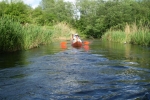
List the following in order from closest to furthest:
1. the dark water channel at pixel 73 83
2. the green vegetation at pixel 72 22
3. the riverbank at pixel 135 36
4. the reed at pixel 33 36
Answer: the dark water channel at pixel 73 83, the green vegetation at pixel 72 22, the reed at pixel 33 36, the riverbank at pixel 135 36

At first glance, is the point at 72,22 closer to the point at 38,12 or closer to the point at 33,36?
the point at 38,12

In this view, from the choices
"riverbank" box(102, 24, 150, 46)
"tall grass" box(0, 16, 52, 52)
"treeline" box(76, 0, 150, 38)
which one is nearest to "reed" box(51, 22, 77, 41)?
"treeline" box(76, 0, 150, 38)

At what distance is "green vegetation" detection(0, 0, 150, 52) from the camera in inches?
615

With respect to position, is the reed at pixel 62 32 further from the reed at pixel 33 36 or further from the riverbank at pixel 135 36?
the reed at pixel 33 36

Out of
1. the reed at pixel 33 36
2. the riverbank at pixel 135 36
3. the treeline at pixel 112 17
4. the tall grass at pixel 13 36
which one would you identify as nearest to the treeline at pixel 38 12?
the treeline at pixel 112 17

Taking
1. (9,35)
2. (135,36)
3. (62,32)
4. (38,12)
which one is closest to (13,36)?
(9,35)

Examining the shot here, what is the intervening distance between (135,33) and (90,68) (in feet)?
47.4

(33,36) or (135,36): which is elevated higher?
(33,36)

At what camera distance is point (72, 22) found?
5669cm

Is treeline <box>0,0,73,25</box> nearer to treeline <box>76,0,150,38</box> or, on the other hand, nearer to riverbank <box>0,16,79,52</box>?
treeline <box>76,0,150,38</box>

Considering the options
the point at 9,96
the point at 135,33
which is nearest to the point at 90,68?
the point at 9,96

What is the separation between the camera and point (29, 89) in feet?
21.0

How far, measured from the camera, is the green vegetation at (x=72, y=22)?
1561 cm

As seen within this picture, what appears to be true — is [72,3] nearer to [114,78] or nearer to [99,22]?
[99,22]
